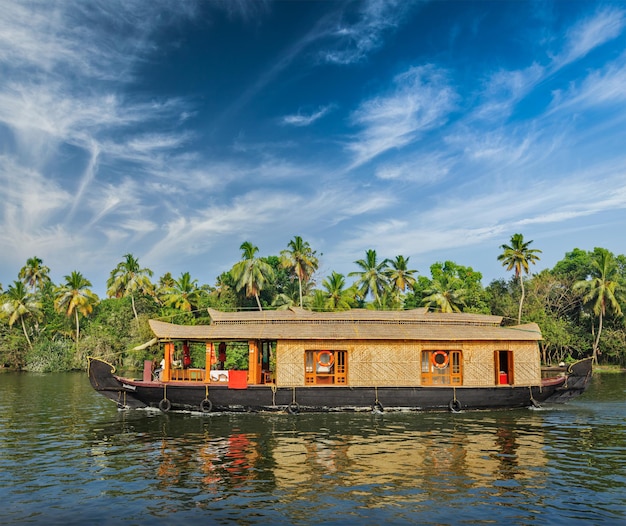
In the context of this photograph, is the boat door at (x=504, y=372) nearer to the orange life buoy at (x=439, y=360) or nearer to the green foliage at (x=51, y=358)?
the orange life buoy at (x=439, y=360)

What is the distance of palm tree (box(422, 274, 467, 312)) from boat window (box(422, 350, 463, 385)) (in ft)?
69.9

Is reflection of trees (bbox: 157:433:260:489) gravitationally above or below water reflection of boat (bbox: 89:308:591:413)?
below

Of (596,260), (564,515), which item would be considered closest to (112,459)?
(564,515)

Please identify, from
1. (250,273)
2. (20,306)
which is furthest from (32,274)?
(250,273)

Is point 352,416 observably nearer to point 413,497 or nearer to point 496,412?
point 496,412

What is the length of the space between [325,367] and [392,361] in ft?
8.53

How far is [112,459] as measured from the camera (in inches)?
485

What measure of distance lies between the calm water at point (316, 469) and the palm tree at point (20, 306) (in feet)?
106

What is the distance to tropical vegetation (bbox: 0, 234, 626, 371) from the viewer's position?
140 feet

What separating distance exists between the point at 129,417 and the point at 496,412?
13656 millimetres

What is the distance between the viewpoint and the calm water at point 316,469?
28.4 ft

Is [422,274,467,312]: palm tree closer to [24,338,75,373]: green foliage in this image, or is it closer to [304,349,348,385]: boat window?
[304,349,348,385]: boat window

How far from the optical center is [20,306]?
4706cm

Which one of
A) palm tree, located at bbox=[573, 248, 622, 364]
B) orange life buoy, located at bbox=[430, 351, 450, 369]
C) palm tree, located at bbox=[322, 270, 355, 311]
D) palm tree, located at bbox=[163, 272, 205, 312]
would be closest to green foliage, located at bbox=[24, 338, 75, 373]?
palm tree, located at bbox=[163, 272, 205, 312]
